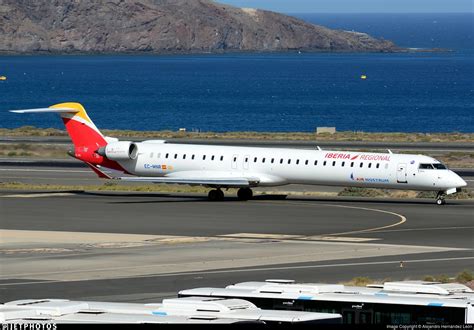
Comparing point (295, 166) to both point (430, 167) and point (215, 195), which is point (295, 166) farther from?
point (430, 167)

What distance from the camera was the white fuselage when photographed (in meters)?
58.9

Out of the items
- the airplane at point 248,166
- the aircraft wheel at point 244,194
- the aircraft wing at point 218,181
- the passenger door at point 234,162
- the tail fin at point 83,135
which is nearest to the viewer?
the airplane at point 248,166

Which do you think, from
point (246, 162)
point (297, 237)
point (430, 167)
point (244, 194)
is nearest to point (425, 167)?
point (430, 167)

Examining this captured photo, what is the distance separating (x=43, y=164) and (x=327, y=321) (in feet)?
233

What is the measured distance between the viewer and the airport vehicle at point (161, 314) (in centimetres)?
1661

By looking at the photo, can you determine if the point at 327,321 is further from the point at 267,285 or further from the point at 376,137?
the point at 376,137

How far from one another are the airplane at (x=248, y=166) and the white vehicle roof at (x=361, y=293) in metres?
37.4

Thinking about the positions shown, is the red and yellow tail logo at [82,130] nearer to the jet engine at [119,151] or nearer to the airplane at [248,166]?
the airplane at [248,166]

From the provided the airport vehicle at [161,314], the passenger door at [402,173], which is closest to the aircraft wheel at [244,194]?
the passenger door at [402,173]

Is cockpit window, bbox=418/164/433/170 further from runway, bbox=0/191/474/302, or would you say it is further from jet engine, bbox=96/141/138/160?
jet engine, bbox=96/141/138/160

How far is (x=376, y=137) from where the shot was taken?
112062 millimetres

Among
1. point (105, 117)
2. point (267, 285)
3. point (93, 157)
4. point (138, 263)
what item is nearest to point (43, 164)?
point (93, 157)

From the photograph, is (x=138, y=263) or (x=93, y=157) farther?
(x=93, y=157)

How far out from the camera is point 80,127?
66.4 metres
